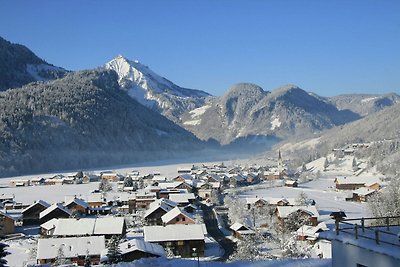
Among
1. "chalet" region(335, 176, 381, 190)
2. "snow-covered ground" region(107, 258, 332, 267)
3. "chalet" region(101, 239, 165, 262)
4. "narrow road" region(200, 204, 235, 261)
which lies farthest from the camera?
"chalet" region(335, 176, 381, 190)

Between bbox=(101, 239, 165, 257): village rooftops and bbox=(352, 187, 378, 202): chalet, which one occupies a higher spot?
bbox=(101, 239, 165, 257): village rooftops

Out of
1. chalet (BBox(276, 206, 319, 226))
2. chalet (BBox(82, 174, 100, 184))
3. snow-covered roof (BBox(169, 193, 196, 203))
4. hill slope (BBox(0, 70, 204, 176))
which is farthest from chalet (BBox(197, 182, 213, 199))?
hill slope (BBox(0, 70, 204, 176))

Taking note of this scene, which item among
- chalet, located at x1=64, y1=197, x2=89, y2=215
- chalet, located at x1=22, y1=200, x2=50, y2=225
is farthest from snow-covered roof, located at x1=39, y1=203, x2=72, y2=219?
chalet, located at x1=64, y1=197, x2=89, y2=215

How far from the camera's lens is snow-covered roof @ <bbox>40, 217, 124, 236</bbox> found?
108ft

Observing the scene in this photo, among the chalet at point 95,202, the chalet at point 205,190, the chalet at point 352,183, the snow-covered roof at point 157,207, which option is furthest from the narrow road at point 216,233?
the chalet at point 352,183

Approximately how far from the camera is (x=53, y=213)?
146 feet

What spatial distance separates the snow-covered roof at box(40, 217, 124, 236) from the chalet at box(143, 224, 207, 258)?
3866 mm

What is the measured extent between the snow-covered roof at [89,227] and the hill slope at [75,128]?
8547 centimetres

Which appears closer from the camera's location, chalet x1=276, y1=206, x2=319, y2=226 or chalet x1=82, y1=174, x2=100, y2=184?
chalet x1=276, y1=206, x2=319, y2=226

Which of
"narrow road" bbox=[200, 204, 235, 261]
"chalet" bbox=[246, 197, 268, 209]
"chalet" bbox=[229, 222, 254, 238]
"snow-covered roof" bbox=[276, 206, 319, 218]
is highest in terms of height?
"snow-covered roof" bbox=[276, 206, 319, 218]

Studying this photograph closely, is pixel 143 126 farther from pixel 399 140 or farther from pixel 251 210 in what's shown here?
pixel 251 210

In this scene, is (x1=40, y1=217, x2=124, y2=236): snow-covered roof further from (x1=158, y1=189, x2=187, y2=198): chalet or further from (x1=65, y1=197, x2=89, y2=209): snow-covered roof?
(x1=158, y1=189, x2=187, y2=198): chalet

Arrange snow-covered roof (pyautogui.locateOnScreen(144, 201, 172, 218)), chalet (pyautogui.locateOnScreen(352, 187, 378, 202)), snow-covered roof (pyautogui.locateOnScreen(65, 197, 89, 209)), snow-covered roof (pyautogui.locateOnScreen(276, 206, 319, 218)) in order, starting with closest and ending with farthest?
snow-covered roof (pyautogui.locateOnScreen(276, 206, 319, 218))
snow-covered roof (pyautogui.locateOnScreen(144, 201, 172, 218))
snow-covered roof (pyautogui.locateOnScreen(65, 197, 89, 209))
chalet (pyautogui.locateOnScreen(352, 187, 378, 202))

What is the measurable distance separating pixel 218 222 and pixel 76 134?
11464cm
